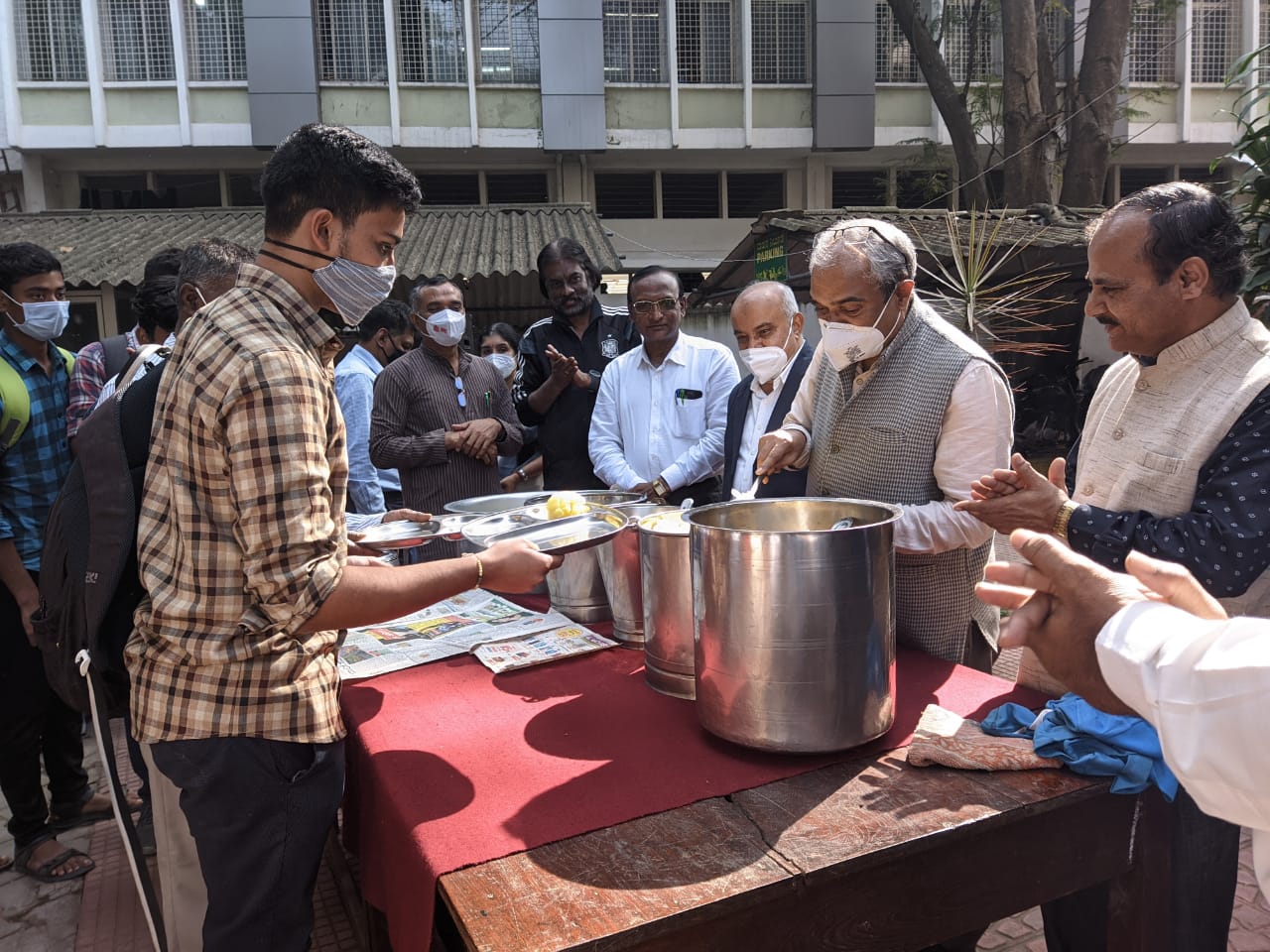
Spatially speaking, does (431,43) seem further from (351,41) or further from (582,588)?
(582,588)

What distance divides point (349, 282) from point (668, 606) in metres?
0.86

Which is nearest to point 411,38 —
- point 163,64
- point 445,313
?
point 163,64

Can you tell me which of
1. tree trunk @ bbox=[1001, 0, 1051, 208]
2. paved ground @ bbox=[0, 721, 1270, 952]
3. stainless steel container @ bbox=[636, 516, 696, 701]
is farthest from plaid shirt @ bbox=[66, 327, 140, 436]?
tree trunk @ bbox=[1001, 0, 1051, 208]

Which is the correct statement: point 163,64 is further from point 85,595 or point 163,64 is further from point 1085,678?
point 1085,678

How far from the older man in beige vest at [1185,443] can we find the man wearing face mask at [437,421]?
2647 millimetres

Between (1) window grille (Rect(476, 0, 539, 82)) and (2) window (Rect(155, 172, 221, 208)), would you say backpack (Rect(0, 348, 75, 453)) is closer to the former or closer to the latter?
(1) window grille (Rect(476, 0, 539, 82))

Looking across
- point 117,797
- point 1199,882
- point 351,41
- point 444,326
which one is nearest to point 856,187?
point 351,41

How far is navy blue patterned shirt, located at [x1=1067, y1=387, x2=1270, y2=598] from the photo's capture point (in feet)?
5.25

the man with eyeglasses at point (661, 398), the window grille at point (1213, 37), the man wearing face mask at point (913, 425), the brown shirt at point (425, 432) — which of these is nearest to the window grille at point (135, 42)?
the brown shirt at point (425, 432)

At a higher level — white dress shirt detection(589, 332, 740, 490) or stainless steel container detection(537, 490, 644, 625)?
white dress shirt detection(589, 332, 740, 490)

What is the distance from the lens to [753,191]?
16.4m

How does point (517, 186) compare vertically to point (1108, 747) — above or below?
above

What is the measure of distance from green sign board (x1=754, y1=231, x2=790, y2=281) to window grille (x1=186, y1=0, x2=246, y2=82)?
32.9 ft

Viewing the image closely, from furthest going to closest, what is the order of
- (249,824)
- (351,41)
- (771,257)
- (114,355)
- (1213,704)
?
(351,41)
(771,257)
(114,355)
(249,824)
(1213,704)
